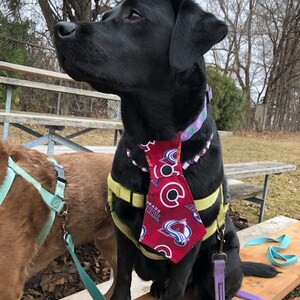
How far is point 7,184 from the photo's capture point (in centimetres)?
190

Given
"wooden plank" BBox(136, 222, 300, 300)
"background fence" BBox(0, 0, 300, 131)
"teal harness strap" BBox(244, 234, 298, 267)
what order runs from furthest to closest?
"background fence" BBox(0, 0, 300, 131) → "teal harness strap" BBox(244, 234, 298, 267) → "wooden plank" BBox(136, 222, 300, 300)

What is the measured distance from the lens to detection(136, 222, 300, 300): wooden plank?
2234 mm

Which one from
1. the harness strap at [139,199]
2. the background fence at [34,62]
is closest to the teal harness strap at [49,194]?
the harness strap at [139,199]

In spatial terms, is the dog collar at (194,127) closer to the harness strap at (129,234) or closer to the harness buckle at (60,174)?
the harness strap at (129,234)

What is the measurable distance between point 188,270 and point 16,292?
89 cm

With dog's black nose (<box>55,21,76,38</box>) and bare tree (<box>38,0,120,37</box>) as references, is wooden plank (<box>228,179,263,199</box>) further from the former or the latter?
bare tree (<box>38,0,120,37</box>)

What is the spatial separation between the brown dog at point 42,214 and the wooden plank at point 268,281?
1.73 ft

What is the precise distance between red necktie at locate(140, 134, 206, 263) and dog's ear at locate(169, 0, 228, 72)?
13.2 inches

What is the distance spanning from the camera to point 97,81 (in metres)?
1.49

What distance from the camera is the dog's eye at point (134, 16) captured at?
1.54 m

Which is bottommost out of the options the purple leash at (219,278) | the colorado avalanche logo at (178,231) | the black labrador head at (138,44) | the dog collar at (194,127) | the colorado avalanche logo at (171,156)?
the purple leash at (219,278)

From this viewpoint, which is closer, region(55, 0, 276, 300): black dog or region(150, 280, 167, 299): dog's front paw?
region(55, 0, 276, 300): black dog

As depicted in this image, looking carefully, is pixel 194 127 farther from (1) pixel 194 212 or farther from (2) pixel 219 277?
(2) pixel 219 277

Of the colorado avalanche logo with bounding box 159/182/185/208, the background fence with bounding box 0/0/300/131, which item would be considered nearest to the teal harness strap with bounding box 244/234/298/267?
the colorado avalanche logo with bounding box 159/182/185/208
